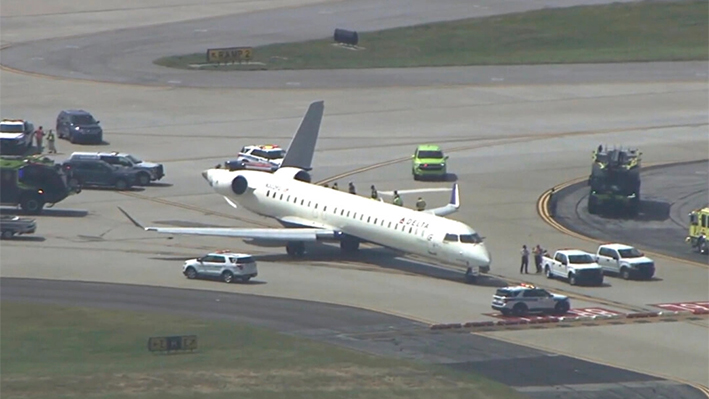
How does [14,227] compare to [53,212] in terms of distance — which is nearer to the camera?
[14,227]

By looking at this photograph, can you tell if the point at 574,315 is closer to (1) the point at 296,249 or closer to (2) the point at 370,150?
(1) the point at 296,249

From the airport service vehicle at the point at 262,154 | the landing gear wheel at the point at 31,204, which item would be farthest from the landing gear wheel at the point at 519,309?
the airport service vehicle at the point at 262,154

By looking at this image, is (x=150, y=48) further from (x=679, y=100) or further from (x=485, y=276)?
(x=485, y=276)

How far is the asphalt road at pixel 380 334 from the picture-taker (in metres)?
67.2

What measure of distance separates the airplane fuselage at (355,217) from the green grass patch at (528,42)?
56.0 m

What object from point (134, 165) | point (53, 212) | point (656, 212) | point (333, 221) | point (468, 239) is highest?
point (134, 165)

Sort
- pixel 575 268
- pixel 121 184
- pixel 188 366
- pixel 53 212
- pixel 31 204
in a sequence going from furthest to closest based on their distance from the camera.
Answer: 1. pixel 121 184
2. pixel 53 212
3. pixel 31 204
4. pixel 575 268
5. pixel 188 366

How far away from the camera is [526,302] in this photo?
263 ft

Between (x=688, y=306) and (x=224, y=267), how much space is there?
23.0 meters

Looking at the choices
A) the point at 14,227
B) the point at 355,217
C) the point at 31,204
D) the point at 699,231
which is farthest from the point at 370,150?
the point at 14,227

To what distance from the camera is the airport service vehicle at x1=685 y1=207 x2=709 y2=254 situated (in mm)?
96625

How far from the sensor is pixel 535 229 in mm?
100500

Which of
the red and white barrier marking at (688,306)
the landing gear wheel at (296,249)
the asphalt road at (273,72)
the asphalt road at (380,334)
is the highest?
the asphalt road at (273,72)

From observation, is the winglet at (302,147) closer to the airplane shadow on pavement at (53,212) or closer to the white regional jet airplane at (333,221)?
the white regional jet airplane at (333,221)
